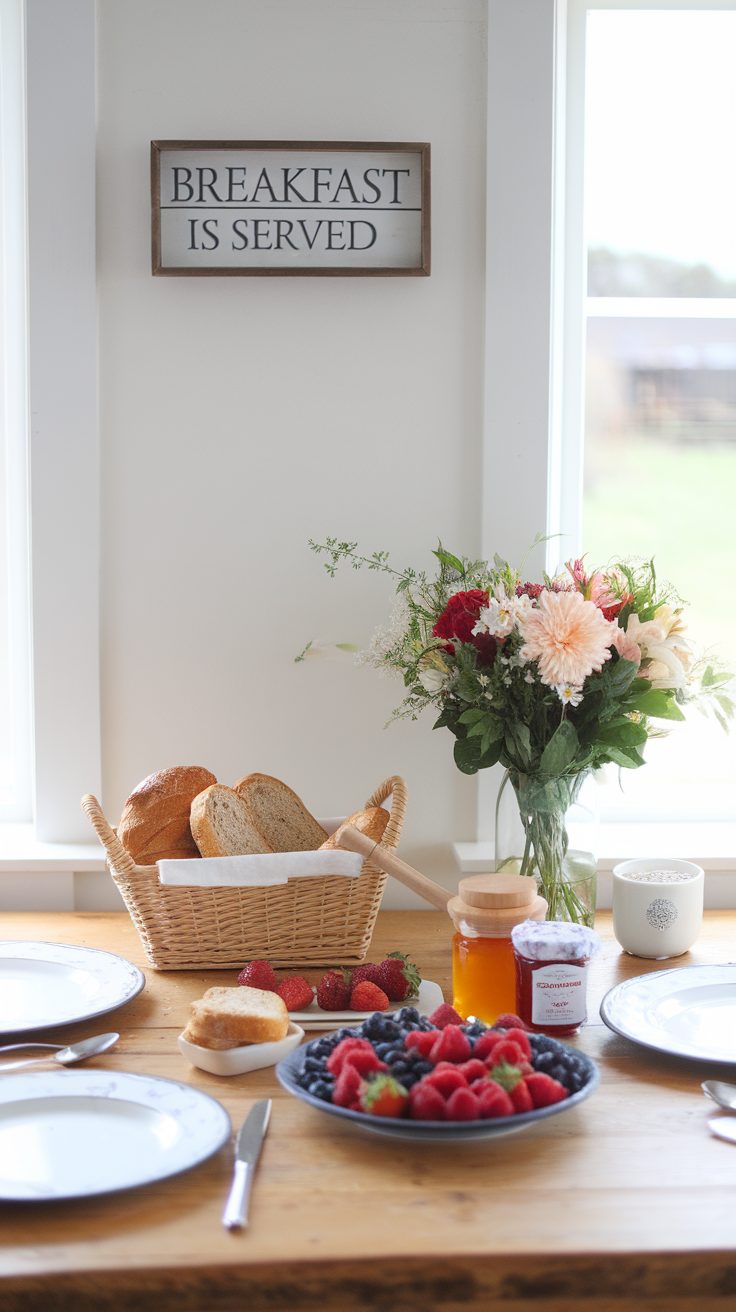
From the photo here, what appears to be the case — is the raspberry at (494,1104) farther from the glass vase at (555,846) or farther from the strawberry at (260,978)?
the glass vase at (555,846)

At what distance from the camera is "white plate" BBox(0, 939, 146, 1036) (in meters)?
1.23

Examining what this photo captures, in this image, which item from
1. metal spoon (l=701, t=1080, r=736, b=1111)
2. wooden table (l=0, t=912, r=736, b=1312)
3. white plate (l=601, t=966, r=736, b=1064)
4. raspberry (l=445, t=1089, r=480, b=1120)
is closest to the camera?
wooden table (l=0, t=912, r=736, b=1312)

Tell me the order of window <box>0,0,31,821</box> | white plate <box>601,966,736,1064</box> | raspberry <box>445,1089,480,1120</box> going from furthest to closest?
window <box>0,0,31,821</box> → white plate <box>601,966,736,1064</box> → raspberry <box>445,1089,480,1120</box>

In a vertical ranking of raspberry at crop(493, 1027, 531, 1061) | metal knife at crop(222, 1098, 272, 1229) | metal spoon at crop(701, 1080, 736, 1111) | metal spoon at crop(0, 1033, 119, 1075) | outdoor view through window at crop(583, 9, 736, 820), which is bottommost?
metal knife at crop(222, 1098, 272, 1229)

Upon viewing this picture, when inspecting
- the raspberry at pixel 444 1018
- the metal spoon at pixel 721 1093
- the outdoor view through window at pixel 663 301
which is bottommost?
the metal spoon at pixel 721 1093

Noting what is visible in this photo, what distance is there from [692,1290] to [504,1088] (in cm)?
20

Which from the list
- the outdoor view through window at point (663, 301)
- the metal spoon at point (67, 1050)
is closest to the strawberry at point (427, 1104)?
the metal spoon at point (67, 1050)

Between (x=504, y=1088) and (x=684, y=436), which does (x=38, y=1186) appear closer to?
(x=504, y=1088)

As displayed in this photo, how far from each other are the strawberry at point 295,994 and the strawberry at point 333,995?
0.01 metres

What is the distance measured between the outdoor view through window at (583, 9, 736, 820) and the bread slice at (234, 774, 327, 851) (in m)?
0.62

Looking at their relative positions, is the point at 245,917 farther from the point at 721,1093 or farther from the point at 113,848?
the point at 721,1093

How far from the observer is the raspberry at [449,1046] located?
3.29 feet

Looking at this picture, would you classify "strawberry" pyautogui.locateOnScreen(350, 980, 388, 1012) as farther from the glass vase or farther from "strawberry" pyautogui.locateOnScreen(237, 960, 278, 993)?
the glass vase

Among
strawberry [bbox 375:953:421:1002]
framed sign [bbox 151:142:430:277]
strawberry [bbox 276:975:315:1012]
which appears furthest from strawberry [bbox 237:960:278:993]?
framed sign [bbox 151:142:430:277]
